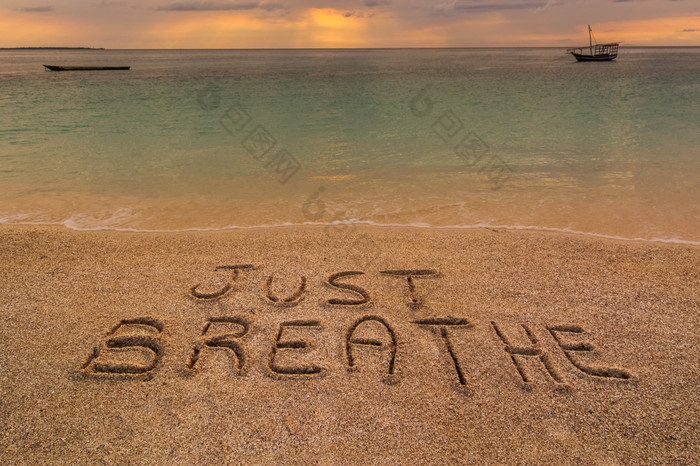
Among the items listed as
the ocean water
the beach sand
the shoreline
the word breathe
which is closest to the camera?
the beach sand

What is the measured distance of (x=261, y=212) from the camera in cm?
735

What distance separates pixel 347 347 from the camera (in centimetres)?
382

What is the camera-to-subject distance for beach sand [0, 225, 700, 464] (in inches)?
116

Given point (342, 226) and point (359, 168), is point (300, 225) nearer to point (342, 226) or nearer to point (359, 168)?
point (342, 226)

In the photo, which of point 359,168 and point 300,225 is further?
point 359,168

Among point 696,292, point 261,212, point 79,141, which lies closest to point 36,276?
point 261,212

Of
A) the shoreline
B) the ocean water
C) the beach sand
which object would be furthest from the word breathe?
the ocean water

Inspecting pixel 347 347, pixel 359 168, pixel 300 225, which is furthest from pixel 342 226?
pixel 359 168

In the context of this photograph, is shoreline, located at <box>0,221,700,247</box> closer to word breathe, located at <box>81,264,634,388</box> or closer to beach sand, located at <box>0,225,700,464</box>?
beach sand, located at <box>0,225,700,464</box>

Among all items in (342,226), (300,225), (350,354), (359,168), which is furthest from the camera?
(359,168)

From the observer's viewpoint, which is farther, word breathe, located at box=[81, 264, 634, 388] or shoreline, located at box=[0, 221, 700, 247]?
shoreline, located at box=[0, 221, 700, 247]

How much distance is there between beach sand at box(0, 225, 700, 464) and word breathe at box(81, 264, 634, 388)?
0.05 ft

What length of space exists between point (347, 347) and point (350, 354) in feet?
0.31

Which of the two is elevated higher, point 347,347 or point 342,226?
point 342,226
